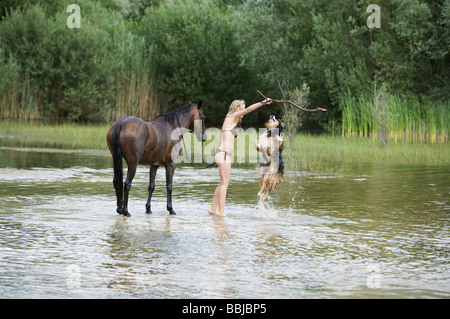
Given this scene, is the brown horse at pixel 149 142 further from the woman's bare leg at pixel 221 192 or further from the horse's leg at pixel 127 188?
the woman's bare leg at pixel 221 192

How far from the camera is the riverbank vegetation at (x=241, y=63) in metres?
31.3

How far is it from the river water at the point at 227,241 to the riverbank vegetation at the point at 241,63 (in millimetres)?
13865

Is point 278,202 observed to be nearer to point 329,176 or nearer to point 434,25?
point 329,176

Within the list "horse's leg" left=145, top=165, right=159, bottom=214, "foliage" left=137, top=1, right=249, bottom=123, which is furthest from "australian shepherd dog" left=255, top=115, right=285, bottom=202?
"foliage" left=137, top=1, right=249, bottom=123

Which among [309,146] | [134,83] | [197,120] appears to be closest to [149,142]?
[197,120]

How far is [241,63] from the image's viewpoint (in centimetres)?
4516

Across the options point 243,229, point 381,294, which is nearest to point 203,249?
point 243,229

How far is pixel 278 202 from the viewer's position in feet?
44.4

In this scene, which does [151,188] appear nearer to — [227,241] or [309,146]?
[227,241]

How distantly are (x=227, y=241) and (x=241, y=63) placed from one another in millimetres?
36329

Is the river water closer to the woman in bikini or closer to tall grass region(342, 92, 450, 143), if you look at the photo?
the woman in bikini

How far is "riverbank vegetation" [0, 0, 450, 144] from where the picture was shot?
31.3m
